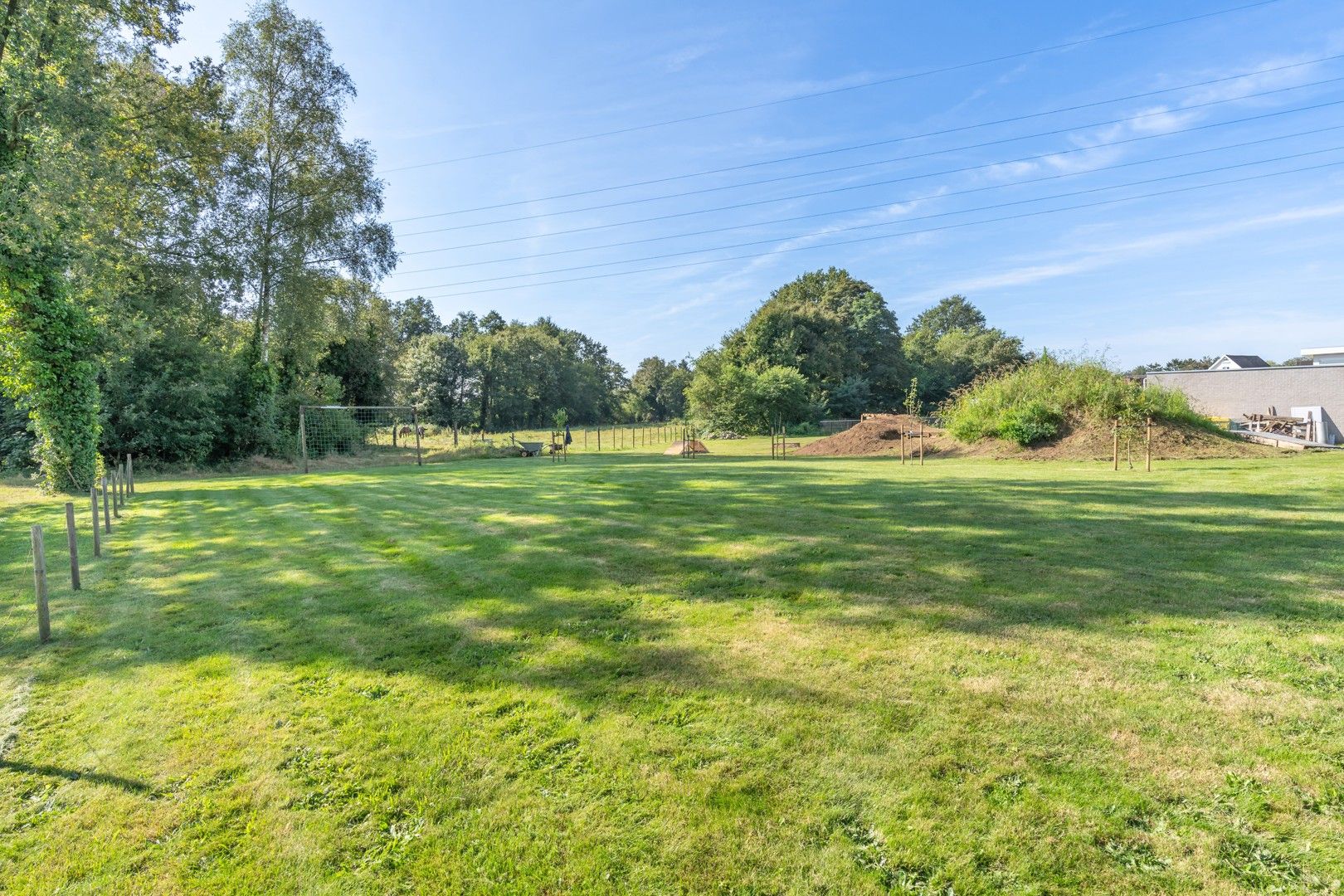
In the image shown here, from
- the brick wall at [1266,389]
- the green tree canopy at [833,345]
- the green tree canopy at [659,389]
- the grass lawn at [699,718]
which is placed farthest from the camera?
the green tree canopy at [659,389]

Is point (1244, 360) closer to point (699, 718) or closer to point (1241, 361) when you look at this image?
point (1241, 361)

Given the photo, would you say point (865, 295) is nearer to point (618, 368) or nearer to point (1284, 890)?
point (618, 368)

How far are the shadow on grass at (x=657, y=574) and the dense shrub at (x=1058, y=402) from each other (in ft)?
30.8

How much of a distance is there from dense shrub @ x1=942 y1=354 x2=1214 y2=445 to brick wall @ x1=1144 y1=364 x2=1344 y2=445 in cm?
908

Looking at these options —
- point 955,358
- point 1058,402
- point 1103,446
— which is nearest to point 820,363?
point 955,358

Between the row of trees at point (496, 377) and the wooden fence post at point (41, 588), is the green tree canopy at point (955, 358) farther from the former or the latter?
the wooden fence post at point (41, 588)

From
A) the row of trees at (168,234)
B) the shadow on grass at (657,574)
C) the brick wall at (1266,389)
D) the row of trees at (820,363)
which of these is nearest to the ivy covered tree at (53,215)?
the row of trees at (168,234)

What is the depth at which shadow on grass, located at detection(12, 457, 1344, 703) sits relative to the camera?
3.89m

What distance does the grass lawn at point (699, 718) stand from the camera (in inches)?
84.2

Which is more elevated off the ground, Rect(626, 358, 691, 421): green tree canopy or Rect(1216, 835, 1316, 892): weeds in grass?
Rect(626, 358, 691, 421): green tree canopy

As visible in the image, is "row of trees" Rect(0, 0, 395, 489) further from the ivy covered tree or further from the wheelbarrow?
the wheelbarrow

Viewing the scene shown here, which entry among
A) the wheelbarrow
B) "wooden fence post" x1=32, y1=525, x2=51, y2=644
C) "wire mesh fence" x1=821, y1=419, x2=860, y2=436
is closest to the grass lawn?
"wooden fence post" x1=32, y1=525, x2=51, y2=644

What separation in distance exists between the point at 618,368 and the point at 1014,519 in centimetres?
7885

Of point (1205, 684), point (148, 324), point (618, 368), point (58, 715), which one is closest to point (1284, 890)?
→ point (1205, 684)
